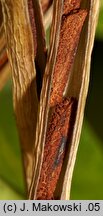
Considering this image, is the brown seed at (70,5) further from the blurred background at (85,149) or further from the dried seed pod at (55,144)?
the blurred background at (85,149)

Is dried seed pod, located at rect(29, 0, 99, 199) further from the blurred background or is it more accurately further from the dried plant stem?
the blurred background

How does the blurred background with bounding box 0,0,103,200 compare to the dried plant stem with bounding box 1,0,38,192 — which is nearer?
the dried plant stem with bounding box 1,0,38,192

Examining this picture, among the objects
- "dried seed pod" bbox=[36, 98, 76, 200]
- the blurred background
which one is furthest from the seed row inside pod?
the blurred background

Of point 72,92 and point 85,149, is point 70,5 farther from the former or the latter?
point 85,149

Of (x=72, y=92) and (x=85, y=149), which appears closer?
(x=72, y=92)

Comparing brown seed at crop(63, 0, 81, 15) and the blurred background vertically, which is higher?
brown seed at crop(63, 0, 81, 15)

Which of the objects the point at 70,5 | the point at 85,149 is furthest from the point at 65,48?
the point at 85,149

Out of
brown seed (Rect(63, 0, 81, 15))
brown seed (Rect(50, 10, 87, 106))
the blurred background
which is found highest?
brown seed (Rect(63, 0, 81, 15))

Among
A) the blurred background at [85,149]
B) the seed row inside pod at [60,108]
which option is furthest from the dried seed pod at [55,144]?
the blurred background at [85,149]

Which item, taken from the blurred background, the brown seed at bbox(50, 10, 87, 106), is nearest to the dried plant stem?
the brown seed at bbox(50, 10, 87, 106)
